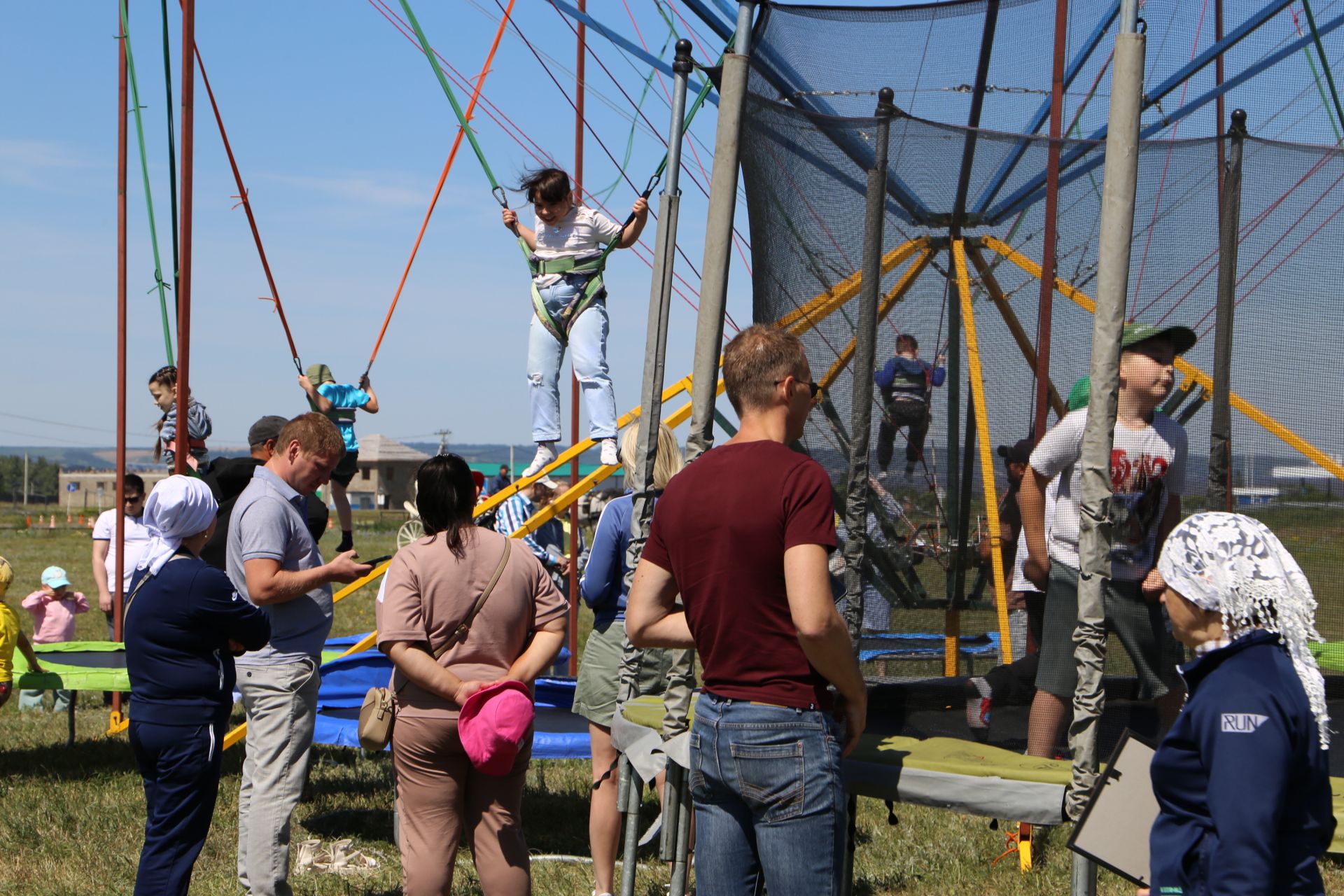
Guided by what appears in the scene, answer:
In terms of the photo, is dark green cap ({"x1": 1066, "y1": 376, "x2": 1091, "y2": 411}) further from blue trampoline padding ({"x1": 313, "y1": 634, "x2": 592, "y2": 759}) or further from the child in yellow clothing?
the child in yellow clothing

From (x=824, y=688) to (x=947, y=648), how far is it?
1.18 meters

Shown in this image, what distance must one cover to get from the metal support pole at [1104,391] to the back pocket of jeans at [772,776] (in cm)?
71

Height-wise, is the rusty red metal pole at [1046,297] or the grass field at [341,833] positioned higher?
the rusty red metal pole at [1046,297]

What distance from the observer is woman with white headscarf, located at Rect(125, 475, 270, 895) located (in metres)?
3.54

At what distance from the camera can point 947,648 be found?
3594 millimetres

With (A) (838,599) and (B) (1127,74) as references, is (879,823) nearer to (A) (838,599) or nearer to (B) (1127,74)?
(A) (838,599)

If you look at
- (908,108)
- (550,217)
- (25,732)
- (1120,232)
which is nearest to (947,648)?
(1120,232)

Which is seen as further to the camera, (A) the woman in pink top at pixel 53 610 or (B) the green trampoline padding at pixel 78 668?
(A) the woman in pink top at pixel 53 610

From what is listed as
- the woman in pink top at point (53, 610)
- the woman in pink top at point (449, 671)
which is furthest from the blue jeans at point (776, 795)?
the woman in pink top at point (53, 610)

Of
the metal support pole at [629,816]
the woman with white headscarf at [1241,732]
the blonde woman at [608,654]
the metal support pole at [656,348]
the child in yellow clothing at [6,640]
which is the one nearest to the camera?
the woman with white headscarf at [1241,732]

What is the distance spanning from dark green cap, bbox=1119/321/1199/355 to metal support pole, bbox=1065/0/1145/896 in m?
0.34

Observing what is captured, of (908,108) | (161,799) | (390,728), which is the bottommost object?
(161,799)

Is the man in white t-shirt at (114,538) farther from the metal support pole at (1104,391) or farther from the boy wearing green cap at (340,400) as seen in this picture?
the metal support pole at (1104,391)

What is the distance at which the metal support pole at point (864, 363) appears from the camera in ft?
11.4
